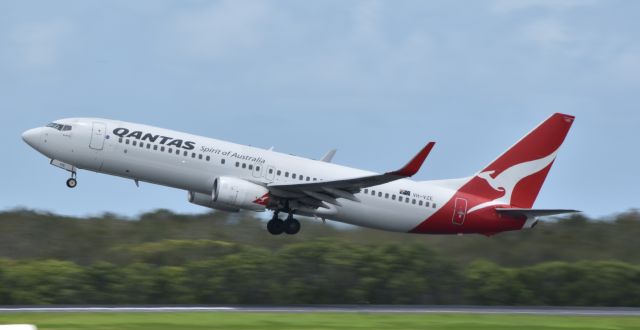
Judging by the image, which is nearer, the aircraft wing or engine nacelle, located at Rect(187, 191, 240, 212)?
the aircraft wing

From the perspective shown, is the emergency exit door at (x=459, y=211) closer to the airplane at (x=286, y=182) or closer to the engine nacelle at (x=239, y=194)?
the airplane at (x=286, y=182)

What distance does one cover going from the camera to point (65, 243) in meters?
50.2

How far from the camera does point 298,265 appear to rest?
4347cm

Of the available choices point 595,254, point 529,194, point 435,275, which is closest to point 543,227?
point 595,254

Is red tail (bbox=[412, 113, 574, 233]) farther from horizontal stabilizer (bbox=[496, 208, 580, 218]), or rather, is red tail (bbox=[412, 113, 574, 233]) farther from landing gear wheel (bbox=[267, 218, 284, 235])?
landing gear wheel (bbox=[267, 218, 284, 235])

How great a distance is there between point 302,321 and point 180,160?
1154cm

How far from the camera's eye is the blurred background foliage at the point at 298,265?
138 ft

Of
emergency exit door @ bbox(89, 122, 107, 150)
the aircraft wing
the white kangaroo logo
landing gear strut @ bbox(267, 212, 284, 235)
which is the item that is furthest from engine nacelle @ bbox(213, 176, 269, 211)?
the white kangaroo logo

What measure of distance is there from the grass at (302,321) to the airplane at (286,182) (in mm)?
6295

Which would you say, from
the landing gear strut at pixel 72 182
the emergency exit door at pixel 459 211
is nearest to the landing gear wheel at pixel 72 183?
the landing gear strut at pixel 72 182

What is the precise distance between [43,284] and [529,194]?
1967 centimetres

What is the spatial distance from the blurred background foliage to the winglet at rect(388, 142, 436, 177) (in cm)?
647

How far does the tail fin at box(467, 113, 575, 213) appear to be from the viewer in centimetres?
4691

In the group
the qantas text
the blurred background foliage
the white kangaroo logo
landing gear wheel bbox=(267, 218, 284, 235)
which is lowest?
the blurred background foliage
